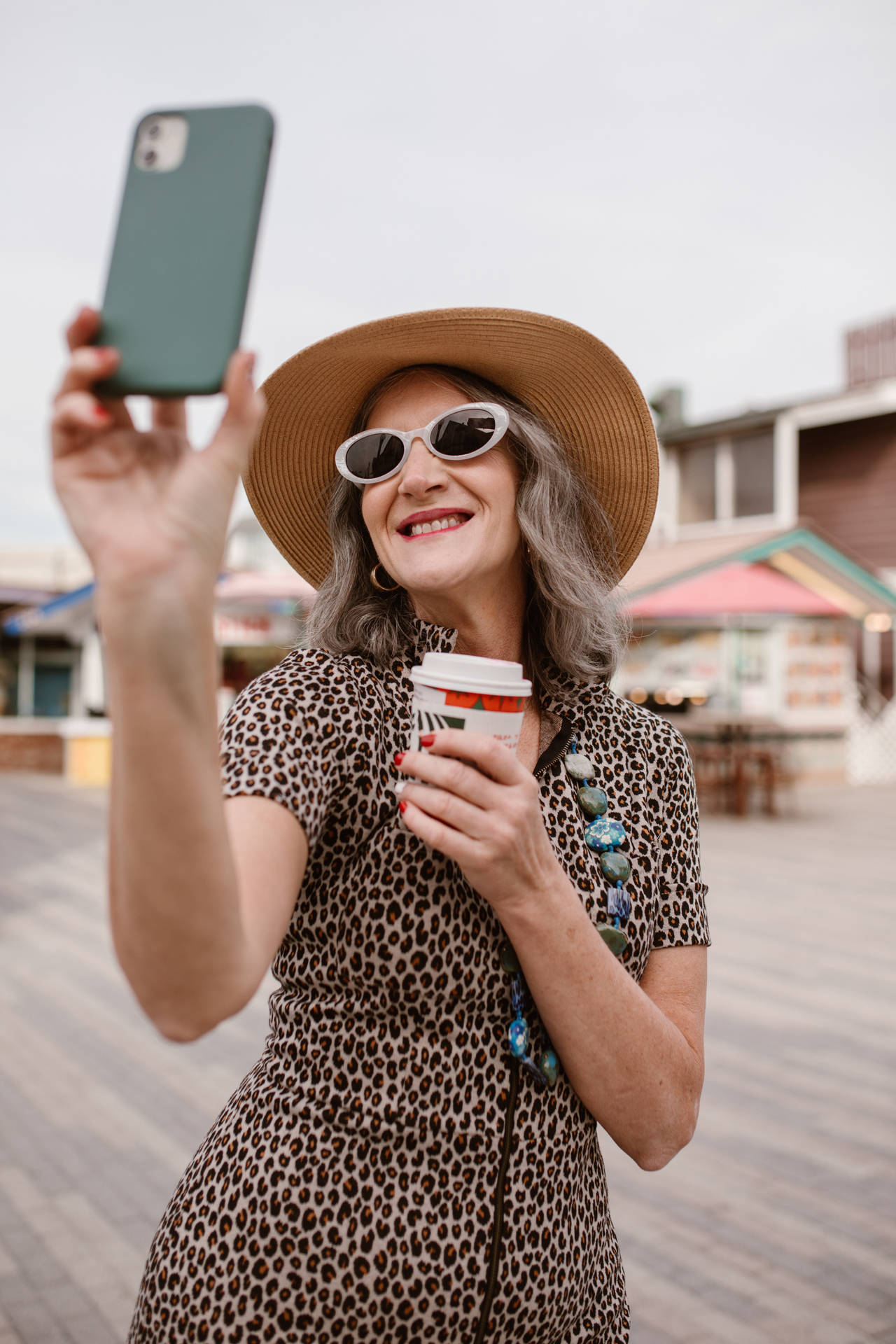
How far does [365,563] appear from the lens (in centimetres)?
166

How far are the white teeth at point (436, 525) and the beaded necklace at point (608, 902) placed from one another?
1.16 feet

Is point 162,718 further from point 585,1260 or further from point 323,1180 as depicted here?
point 585,1260

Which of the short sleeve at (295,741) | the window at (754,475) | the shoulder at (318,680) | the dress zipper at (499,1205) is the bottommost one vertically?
the dress zipper at (499,1205)

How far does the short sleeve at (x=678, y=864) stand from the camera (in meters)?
1.47

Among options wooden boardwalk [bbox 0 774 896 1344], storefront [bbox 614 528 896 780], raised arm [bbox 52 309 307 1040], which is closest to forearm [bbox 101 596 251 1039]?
raised arm [bbox 52 309 307 1040]

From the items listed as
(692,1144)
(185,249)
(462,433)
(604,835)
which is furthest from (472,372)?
(692,1144)

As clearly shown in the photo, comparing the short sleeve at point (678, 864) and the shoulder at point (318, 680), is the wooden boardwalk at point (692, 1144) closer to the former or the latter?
the short sleeve at point (678, 864)

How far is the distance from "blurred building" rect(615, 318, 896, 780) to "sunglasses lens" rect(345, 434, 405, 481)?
39.1ft

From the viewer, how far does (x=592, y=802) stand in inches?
56.1

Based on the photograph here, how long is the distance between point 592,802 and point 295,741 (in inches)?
18.0

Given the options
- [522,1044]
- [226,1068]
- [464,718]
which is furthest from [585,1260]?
[226,1068]

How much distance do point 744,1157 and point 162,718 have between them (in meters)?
3.93

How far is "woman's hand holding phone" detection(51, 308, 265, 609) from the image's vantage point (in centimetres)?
79

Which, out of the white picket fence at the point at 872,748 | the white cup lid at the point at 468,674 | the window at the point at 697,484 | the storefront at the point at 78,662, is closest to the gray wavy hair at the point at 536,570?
the white cup lid at the point at 468,674
